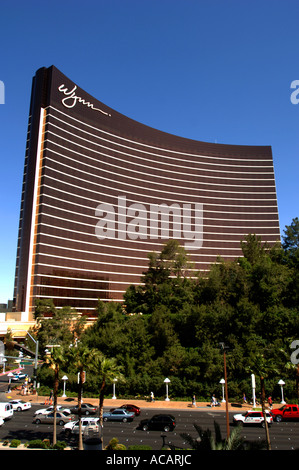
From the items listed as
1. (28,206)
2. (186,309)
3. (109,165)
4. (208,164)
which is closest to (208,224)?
(208,164)

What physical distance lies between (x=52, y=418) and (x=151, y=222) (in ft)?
323

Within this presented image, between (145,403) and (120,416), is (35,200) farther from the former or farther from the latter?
(120,416)

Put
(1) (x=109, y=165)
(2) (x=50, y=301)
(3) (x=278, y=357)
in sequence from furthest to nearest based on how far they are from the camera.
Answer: (1) (x=109, y=165) < (2) (x=50, y=301) < (3) (x=278, y=357)

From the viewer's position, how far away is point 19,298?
308 feet

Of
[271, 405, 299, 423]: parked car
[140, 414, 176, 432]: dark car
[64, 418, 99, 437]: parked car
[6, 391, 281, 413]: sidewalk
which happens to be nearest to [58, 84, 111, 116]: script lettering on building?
[6, 391, 281, 413]: sidewalk

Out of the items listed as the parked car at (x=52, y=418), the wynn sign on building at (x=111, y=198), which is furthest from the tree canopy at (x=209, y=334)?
the wynn sign on building at (x=111, y=198)

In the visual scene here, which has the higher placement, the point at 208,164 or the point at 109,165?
the point at 208,164

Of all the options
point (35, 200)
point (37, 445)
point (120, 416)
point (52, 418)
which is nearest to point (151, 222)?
point (35, 200)

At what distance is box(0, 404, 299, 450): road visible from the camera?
2773 cm

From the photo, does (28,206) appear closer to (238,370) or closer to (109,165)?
(109,165)

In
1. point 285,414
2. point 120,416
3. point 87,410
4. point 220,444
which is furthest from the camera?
point 87,410

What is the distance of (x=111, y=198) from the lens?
11944cm

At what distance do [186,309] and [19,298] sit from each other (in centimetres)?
5417

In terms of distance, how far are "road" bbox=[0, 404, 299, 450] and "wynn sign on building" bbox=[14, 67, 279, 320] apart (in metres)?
61.8
